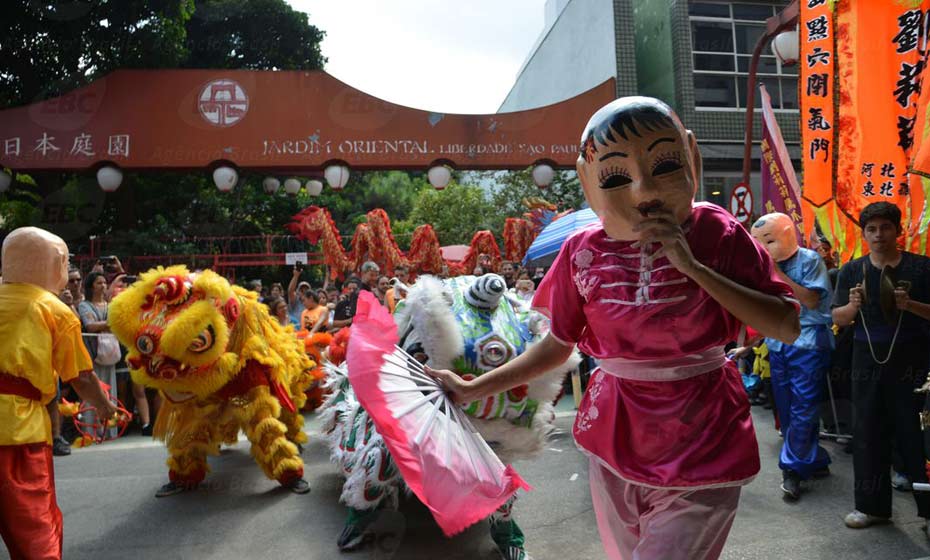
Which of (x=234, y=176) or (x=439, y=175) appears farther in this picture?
(x=439, y=175)

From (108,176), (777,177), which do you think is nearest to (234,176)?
(108,176)

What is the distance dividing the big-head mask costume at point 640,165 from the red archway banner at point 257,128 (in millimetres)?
8642

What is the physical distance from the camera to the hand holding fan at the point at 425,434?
1811 millimetres

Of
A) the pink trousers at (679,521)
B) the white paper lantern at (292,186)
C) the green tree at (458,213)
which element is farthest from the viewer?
the green tree at (458,213)

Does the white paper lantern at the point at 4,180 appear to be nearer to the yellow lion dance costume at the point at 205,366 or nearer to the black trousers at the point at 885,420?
the yellow lion dance costume at the point at 205,366

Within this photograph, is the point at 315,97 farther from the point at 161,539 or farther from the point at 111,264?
the point at 161,539

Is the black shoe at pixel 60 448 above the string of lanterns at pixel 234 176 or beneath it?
beneath

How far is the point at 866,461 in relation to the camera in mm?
3463

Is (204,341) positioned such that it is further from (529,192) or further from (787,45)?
(529,192)

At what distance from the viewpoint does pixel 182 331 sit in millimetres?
3766

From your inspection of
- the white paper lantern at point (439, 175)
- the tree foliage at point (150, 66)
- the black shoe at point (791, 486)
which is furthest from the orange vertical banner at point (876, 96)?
the tree foliage at point (150, 66)

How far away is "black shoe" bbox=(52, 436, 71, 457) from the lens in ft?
18.6

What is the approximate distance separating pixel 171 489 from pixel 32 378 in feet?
5.92

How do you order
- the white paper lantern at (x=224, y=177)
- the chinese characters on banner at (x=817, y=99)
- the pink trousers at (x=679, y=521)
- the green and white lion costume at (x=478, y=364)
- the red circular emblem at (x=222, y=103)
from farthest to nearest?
the red circular emblem at (x=222, y=103), the white paper lantern at (x=224, y=177), the chinese characters on banner at (x=817, y=99), the green and white lion costume at (x=478, y=364), the pink trousers at (x=679, y=521)
